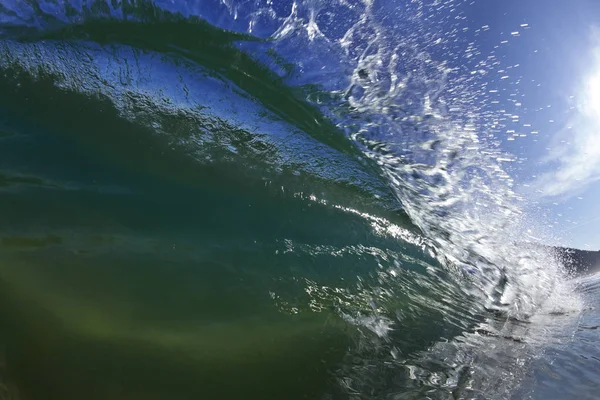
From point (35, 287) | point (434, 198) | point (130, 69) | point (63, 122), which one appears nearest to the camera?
point (35, 287)

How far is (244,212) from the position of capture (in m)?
2.15

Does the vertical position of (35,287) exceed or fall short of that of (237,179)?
it falls short

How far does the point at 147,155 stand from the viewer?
6.72 ft

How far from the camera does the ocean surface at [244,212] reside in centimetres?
132

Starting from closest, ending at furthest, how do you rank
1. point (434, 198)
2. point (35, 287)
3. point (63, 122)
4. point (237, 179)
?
1. point (35, 287)
2. point (63, 122)
3. point (237, 179)
4. point (434, 198)

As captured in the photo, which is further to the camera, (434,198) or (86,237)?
(434,198)

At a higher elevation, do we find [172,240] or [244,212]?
[244,212]

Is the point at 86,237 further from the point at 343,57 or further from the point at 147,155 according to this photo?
the point at 343,57

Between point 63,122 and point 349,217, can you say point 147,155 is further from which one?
point 349,217

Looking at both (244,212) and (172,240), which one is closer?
(172,240)

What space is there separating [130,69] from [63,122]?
0.49 meters

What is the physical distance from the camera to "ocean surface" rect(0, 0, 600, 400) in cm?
132

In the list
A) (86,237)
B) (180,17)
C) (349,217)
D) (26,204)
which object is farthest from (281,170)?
(26,204)

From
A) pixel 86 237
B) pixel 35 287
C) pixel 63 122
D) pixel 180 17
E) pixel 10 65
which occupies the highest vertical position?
pixel 180 17
